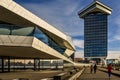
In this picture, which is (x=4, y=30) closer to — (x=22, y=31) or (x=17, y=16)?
(x=22, y=31)

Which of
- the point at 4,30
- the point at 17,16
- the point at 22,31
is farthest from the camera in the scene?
the point at 17,16

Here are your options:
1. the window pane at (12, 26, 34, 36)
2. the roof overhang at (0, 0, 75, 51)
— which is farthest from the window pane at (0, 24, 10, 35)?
the roof overhang at (0, 0, 75, 51)

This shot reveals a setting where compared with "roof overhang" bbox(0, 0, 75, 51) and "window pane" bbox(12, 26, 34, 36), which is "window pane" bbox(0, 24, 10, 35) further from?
"roof overhang" bbox(0, 0, 75, 51)

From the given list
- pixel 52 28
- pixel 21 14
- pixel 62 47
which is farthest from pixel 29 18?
pixel 62 47

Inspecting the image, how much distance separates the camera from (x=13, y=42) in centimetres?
3081

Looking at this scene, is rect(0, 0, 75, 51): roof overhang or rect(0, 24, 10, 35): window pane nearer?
rect(0, 0, 75, 51): roof overhang

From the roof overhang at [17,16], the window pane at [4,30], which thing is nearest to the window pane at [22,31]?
the window pane at [4,30]

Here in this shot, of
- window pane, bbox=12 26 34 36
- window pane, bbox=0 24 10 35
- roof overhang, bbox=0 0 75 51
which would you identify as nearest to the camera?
roof overhang, bbox=0 0 75 51

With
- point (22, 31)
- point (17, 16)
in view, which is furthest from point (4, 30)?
point (17, 16)

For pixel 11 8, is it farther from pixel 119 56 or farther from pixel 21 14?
pixel 119 56

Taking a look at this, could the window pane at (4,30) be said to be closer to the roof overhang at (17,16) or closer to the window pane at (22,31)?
the window pane at (22,31)

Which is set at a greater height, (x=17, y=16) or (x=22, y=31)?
(x=17, y=16)

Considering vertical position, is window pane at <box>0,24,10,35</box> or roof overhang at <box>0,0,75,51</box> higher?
roof overhang at <box>0,0,75,51</box>

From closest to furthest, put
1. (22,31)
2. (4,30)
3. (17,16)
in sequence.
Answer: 1. (4,30)
2. (22,31)
3. (17,16)
